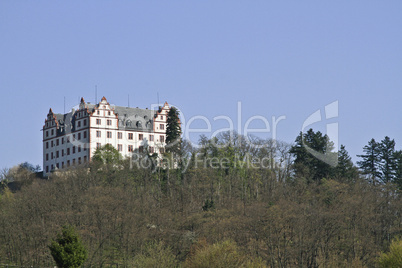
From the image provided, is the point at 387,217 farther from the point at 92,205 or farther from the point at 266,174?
the point at 92,205

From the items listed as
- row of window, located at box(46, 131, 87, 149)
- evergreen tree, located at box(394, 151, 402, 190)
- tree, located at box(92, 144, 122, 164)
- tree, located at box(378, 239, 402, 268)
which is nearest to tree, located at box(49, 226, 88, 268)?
tree, located at box(378, 239, 402, 268)

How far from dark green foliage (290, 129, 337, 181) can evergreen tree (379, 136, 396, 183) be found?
824 centimetres

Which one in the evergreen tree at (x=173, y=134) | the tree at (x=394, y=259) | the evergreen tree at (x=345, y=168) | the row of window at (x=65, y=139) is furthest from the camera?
the row of window at (x=65, y=139)

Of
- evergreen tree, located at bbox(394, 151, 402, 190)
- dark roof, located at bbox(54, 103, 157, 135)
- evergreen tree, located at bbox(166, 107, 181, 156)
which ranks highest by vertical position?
dark roof, located at bbox(54, 103, 157, 135)

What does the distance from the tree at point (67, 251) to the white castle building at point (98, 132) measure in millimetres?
58719

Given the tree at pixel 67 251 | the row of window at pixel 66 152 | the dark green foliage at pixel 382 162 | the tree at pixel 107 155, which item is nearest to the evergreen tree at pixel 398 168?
the dark green foliage at pixel 382 162

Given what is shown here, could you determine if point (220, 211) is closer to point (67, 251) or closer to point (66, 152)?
point (67, 251)

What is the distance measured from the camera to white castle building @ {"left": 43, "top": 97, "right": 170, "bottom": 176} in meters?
116

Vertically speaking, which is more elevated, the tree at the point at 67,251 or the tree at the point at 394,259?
the tree at the point at 67,251

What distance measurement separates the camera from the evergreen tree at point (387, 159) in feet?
332

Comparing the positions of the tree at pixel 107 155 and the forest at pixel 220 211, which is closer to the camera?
the forest at pixel 220 211

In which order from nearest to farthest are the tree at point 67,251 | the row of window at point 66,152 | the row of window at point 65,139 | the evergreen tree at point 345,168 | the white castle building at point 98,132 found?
the tree at point 67,251 → the evergreen tree at point 345,168 → the row of window at point 66,152 → the white castle building at point 98,132 → the row of window at point 65,139

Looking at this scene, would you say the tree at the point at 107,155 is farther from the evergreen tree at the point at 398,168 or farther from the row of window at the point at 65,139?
the evergreen tree at the point at 398,168

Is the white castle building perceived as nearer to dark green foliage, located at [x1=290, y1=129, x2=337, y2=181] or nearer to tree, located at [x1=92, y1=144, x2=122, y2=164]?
tree, located at [x1=92, y1=144, x2=122, y2=164]
